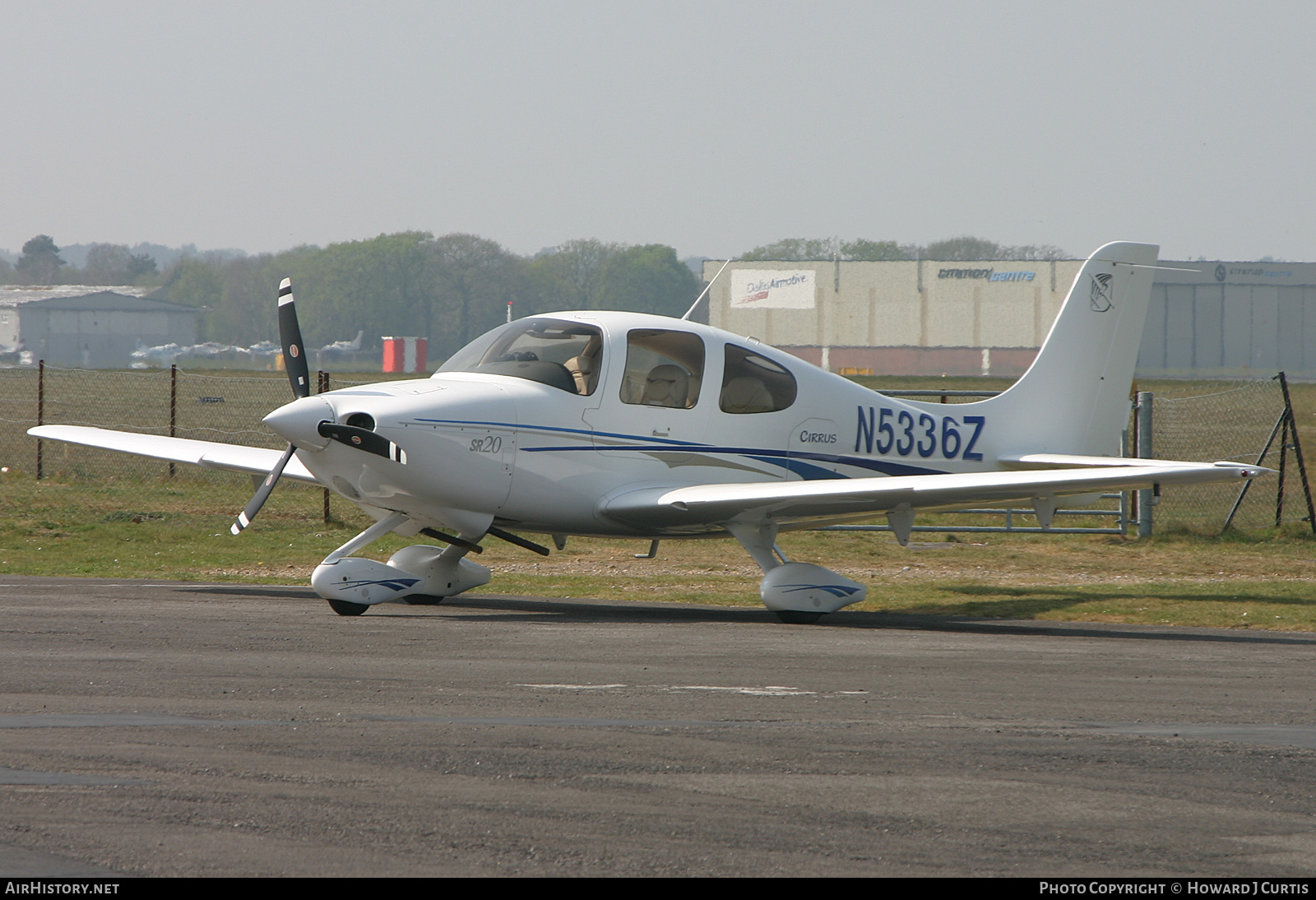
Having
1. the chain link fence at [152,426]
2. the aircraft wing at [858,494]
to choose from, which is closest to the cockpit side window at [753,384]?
the aircraft wing at [858,494]

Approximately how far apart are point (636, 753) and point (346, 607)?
5.77 m

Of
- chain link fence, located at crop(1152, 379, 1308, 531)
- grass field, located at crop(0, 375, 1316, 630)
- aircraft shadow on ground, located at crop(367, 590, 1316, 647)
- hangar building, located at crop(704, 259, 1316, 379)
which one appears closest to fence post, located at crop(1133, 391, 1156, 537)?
grass field, located at crop(0, 375, 1316, 630)

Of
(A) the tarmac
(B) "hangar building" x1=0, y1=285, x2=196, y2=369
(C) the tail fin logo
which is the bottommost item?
(A) the tarmac

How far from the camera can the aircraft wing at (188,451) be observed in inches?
553

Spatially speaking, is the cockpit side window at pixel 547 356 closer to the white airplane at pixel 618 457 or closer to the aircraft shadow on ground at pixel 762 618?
the white airplane at pixel 618 457

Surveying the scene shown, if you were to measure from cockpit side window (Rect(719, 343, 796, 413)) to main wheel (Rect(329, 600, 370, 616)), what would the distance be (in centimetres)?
365

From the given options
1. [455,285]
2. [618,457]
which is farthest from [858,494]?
[455,285]

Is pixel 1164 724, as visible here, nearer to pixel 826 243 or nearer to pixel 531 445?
pixel 531 445

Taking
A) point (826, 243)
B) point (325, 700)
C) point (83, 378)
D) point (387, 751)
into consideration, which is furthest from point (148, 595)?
point (826, 243)

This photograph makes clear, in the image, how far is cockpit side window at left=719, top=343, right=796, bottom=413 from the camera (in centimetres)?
1301

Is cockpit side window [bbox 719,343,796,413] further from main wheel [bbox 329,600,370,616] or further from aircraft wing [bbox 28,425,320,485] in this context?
→ aircraft wing [bbox 28,425,320,485]

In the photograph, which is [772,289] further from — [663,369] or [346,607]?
[346,607]

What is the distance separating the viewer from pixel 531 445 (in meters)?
11.9

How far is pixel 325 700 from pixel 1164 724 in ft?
13.9
